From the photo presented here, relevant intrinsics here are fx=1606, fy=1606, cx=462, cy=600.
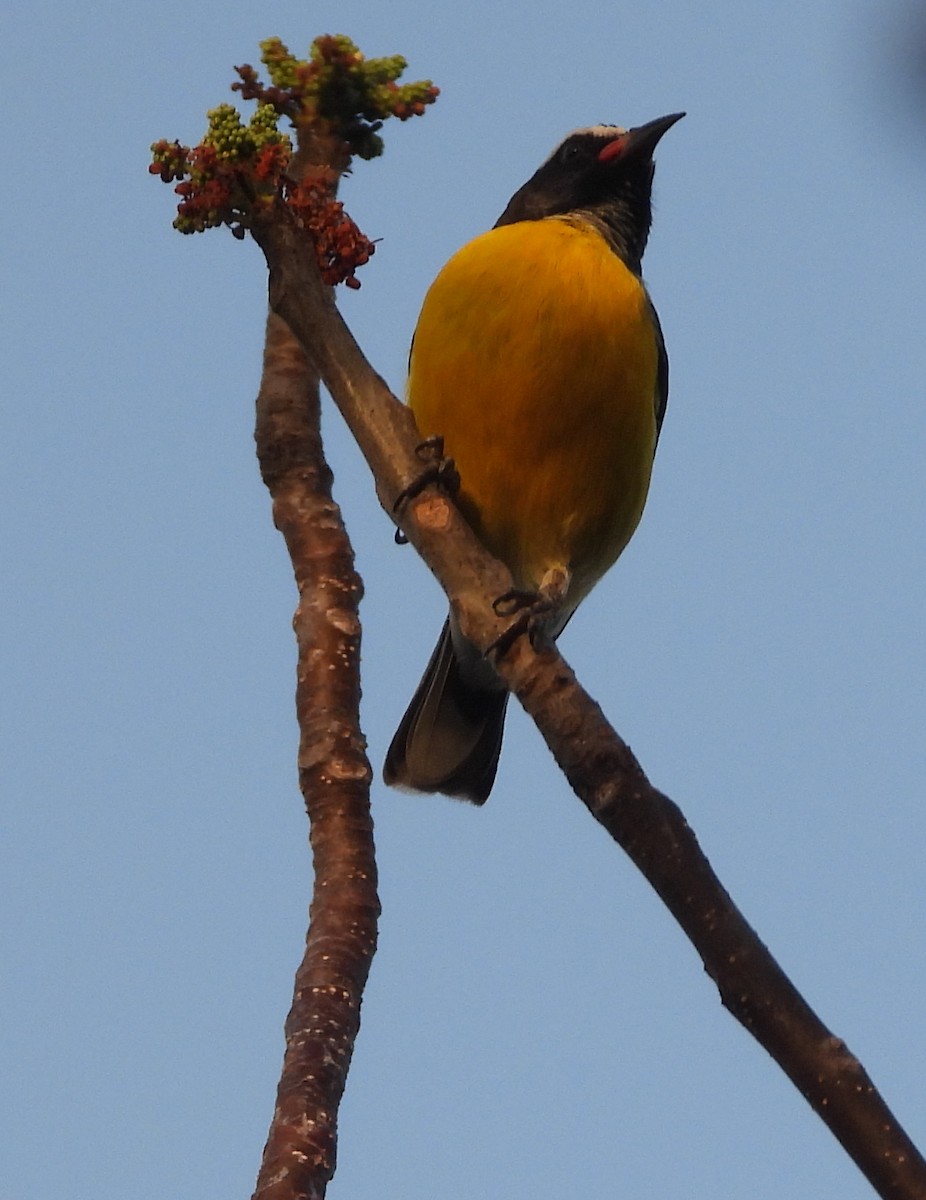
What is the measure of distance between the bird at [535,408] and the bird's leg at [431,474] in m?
0.05

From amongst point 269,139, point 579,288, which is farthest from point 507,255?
point 269,139

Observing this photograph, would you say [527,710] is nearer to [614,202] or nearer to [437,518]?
[437,518]

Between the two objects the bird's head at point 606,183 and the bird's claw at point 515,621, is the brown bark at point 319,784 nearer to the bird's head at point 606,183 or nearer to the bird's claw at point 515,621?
the bird's claw at point 515,621

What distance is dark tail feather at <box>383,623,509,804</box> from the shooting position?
5133 mm

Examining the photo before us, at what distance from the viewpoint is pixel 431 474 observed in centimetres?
329

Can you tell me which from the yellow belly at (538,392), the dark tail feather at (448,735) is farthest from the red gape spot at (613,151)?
the dark tail feather at (448,735)

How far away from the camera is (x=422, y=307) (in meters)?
4.94

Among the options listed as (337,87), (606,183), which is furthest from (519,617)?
(606,183)

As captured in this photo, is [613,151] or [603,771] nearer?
[603,771]

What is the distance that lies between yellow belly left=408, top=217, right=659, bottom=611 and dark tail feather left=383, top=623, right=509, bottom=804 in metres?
0.58

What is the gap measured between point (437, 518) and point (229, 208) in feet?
2.48

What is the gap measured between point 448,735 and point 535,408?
1212 millimetres

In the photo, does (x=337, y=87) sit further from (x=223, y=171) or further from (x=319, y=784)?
(x=319, y=784)

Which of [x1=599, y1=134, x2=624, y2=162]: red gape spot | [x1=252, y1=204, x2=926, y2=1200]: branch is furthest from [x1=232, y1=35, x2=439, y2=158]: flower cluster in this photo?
[x1=599, y1=134, x2=624, y2=162]: red gape spot
